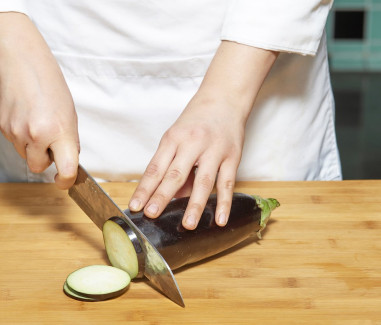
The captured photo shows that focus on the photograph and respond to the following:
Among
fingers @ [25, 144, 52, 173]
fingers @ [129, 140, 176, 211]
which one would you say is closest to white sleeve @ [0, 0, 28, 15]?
fingers @ [25, 144, 52, 173]

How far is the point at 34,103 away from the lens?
4.23 feet

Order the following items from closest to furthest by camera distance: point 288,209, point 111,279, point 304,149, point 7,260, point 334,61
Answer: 1. point 111,279
2. point 7,260
3. point 288,209
4. point 304,149
5. point 334,61

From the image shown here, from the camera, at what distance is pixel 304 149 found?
5.81ft

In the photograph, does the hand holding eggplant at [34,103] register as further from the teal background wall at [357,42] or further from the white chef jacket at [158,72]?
the teal background wall at [357,42]

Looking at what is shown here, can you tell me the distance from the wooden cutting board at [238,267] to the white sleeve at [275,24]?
14.5 inches

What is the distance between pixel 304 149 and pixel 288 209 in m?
0.30

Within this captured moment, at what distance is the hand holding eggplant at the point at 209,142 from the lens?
1.27 metres

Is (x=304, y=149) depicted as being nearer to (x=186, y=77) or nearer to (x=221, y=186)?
(x=186, y=77)

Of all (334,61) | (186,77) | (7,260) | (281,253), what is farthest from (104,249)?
(334,61)

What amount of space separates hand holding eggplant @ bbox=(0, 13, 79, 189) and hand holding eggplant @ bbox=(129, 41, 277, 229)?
17 centimetres

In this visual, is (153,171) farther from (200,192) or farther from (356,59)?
(356,59)

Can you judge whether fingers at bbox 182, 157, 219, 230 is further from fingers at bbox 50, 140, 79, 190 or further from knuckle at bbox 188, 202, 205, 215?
fingers at bbox 50, 140, 79, 190

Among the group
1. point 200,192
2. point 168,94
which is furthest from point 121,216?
point 168,94

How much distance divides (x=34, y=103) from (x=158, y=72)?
42 cm
